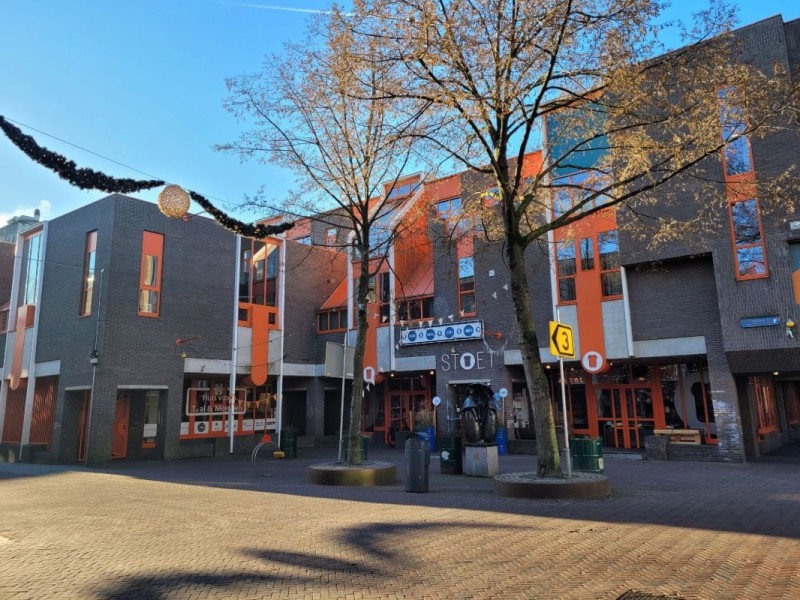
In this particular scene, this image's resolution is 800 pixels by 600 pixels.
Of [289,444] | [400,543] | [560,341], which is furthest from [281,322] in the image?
[400,543]

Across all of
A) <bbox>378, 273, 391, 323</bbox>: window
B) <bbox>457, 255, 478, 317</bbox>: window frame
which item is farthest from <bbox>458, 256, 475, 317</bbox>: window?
<bbox>378, 273, 391, 323</bbox>: window

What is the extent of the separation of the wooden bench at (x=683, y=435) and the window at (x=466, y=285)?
826cm

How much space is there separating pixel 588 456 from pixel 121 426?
54.4ft

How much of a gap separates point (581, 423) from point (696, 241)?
834cm

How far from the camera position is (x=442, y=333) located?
2345 centimetres

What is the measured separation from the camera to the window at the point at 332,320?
1068 inches

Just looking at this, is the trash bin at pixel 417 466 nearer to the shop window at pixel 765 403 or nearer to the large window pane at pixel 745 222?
the large window pane at pixel 745 222

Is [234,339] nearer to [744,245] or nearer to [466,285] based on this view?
[466,285]

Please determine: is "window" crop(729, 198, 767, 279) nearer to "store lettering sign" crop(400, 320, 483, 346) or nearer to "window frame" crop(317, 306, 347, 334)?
"store lettering sign" crop(400, 320, 483, 346)

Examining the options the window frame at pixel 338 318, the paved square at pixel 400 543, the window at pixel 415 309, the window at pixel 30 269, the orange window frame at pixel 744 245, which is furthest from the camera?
the window frame at pixel 338 318

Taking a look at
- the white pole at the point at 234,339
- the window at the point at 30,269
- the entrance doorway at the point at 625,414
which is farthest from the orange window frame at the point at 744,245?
the window at the point at 30,269

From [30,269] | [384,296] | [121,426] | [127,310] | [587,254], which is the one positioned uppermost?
[30,269]

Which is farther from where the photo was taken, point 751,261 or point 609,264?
point 609,264

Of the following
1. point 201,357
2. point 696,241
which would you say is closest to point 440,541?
point 696,241
